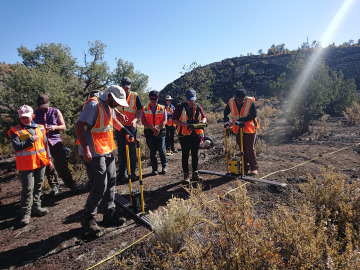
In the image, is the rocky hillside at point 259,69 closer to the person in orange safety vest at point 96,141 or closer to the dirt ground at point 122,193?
the dirt ground at point 122,193

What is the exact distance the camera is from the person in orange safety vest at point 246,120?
4738mm

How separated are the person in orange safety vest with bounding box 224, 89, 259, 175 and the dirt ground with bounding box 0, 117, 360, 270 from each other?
1.47ft

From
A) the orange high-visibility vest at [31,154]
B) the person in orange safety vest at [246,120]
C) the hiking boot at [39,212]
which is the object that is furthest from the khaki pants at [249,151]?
the hiking boot at [39,212]

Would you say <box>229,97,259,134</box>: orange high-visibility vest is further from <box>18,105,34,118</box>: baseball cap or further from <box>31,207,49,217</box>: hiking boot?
<box>31,207,49,217</box>: hiking boot

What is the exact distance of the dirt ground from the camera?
8.31 ft

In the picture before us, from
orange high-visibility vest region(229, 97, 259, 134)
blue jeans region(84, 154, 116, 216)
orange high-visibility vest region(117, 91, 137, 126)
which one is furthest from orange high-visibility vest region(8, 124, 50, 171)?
orange high-visibility vest region(229, 97, 259, 134)

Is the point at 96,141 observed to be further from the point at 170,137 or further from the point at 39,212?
the point at 170,137

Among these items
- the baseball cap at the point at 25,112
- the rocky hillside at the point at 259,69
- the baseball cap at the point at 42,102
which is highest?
the rocky hillside at the point at 259,69

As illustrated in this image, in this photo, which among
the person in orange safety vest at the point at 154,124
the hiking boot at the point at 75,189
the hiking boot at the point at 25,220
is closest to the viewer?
the hiking boot at the point at 25,220

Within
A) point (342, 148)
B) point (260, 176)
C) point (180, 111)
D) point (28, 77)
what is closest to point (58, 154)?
point (180, 111)

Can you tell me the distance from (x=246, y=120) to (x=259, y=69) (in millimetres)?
35707

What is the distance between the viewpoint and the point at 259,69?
3650 centimetres

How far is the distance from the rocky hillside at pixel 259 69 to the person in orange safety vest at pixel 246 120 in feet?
80.6

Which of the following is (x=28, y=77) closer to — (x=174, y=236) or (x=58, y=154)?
(x=58, y=154)
